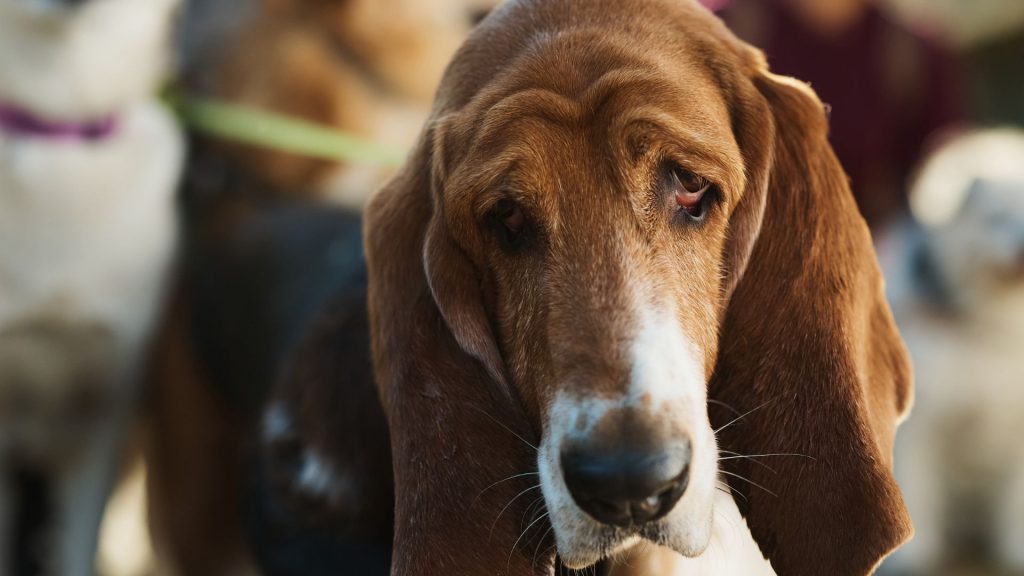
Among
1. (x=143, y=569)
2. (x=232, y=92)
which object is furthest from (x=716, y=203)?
(x=143, y=569)

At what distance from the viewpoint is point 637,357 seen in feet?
5.06

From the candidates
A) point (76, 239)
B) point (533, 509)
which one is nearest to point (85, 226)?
point (76, 239)

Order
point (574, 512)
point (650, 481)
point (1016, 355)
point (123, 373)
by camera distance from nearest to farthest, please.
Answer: point (650, 481), point (574, 512), point (123, 373), point (1016, 355)

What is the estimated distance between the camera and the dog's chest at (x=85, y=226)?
3230 millimetres

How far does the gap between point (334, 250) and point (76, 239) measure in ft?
2.69

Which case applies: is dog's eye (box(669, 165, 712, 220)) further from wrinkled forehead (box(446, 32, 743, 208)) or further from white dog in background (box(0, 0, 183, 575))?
white dog in background (box(0, 0, 183, 575))

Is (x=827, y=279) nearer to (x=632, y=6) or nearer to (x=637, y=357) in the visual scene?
(x=637, y=357)

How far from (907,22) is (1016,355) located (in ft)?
6.79

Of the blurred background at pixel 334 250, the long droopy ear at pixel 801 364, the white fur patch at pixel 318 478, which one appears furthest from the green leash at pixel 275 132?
the long droopy ear at pixel 801 364

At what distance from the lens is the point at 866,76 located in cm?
501

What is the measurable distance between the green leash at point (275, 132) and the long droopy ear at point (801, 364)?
6.51 ft

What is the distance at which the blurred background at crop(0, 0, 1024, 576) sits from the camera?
331cm

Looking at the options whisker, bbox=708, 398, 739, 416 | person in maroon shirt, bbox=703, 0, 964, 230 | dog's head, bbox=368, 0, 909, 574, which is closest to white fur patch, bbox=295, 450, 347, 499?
dog's head, bbox=368, 0, 909, 574

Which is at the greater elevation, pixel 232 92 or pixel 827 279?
pixel 827 279
